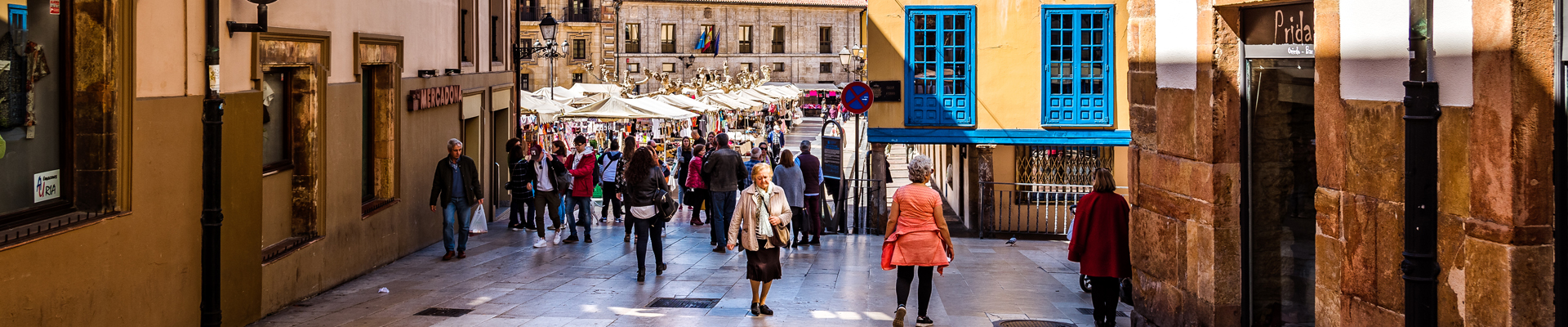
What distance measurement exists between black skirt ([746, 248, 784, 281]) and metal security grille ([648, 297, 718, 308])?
2.50 ft

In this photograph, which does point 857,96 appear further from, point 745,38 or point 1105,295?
point 745,38

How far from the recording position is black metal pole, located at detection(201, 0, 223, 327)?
801 cm

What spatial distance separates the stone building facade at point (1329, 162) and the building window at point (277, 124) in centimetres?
639

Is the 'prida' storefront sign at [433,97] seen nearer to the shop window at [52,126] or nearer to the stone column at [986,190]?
the shop window at [52,126]

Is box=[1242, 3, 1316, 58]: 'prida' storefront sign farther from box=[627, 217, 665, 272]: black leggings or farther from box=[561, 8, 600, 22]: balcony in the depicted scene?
box=[561, 8, 600, 22]: balcony

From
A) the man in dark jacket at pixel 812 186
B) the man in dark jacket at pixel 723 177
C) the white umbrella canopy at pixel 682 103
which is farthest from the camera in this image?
the white umbrella canopy at pixel 682 103

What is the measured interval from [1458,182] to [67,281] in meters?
6.61

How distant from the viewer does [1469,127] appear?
206 inches

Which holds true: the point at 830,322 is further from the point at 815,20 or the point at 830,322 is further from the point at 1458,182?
the point at 815,20

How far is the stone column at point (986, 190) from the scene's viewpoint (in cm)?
1791

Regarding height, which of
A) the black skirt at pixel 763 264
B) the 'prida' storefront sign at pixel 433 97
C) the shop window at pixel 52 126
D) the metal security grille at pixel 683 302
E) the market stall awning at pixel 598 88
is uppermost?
the market stall awning at pixel 598 88

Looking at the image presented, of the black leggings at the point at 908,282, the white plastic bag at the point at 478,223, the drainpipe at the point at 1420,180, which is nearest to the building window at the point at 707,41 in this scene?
the white plastic bag at the point at 478,223

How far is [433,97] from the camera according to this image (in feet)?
47.9

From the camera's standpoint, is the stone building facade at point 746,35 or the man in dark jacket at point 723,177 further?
the stone building facade at point 746,35
